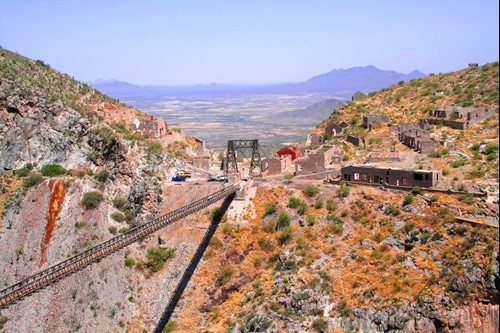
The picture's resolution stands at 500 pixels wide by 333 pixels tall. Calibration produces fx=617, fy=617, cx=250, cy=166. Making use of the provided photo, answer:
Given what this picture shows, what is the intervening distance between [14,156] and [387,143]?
3134cm

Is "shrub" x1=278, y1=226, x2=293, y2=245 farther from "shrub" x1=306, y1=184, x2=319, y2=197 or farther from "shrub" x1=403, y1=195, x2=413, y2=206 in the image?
"shrub" x1=403, y1=195, x2=413, y2=206

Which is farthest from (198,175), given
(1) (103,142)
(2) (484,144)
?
(2) (484,144)

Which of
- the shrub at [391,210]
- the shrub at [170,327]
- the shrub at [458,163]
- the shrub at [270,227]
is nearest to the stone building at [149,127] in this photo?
the shrub at [270,227]

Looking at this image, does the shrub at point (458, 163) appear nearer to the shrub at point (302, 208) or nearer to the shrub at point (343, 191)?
the shrub at point (343, 191)

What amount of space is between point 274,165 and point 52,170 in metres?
18.2

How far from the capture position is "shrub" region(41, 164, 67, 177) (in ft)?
164

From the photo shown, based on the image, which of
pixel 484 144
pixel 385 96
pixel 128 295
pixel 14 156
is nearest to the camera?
pixel 128 295

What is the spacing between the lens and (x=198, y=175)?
51.9m

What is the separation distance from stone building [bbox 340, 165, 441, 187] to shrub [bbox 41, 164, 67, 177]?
22.7 m

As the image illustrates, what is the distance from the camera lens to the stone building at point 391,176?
40.8 meters

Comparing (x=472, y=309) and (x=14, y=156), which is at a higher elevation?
(x=14, y=156)

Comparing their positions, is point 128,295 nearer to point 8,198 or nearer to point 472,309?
point 8,198

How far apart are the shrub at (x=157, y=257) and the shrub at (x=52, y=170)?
1163cm

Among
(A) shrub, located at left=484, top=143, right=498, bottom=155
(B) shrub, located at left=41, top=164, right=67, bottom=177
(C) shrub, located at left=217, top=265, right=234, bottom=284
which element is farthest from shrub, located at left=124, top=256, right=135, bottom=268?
(A) shrub, located at left=484, top=143, right=498, bottom=155
